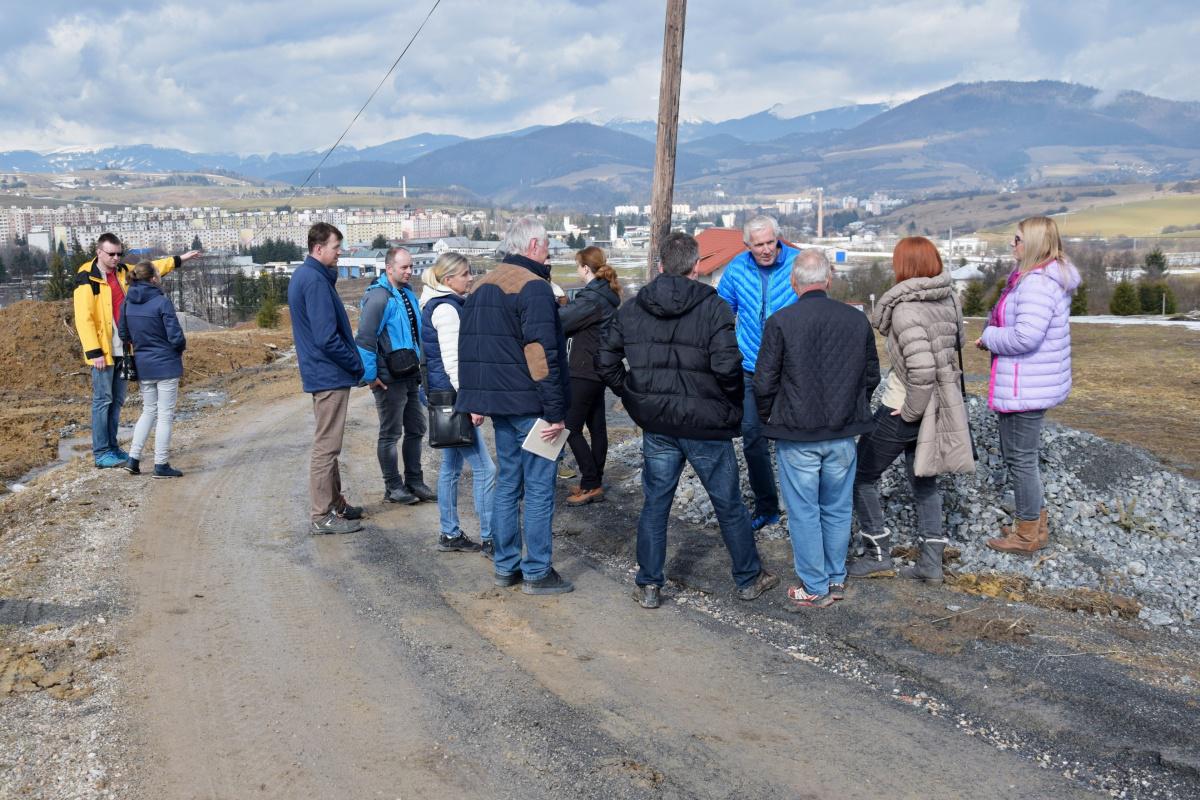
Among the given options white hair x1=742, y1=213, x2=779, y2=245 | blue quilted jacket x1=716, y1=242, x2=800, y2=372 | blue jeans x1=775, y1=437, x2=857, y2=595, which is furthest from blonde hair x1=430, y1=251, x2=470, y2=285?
blue jeans x1=775, y1=437, x2=857, y2=595

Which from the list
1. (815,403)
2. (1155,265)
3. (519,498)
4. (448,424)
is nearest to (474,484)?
(448,424)

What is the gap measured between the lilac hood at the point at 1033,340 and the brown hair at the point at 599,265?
301 centimetres

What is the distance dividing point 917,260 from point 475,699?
3599 millimetres

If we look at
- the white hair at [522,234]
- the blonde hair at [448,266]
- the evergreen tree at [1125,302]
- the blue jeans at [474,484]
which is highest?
the white hair at [522,234]

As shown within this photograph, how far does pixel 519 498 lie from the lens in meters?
6.10

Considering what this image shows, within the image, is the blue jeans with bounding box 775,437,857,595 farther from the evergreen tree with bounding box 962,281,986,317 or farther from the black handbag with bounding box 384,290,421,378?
the evergreen tree with bounding box 962,281,986,317

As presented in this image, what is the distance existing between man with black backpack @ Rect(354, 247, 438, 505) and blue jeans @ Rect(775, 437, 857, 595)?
3.55m

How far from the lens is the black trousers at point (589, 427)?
8211mm

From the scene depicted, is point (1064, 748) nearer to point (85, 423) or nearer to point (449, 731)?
point (449, 731)

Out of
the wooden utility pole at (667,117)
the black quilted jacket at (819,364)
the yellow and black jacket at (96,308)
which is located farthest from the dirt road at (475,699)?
the wooden utility pole at (667,117)

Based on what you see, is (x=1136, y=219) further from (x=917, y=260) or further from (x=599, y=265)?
(x=917, y=260)

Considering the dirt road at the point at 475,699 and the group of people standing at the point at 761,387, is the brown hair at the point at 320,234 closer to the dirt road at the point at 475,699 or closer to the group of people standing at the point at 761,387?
the group of people standing at the point at 761,387

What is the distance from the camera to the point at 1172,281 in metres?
66.6

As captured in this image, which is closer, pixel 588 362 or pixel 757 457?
pixel 757 457
